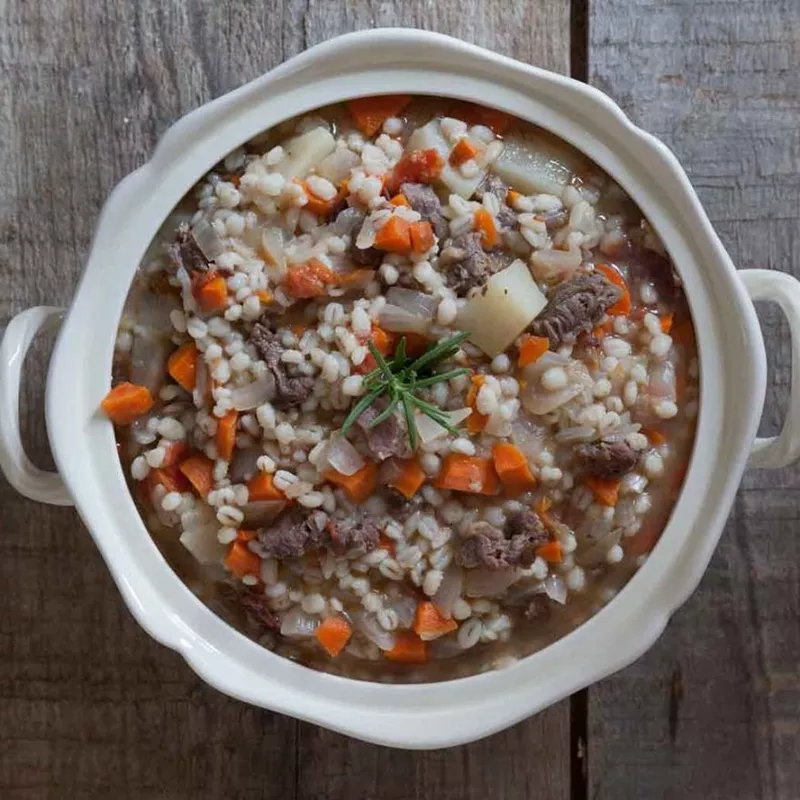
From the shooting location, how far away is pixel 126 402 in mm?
1493

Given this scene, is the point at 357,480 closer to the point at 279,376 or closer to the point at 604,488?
the point at 279,376

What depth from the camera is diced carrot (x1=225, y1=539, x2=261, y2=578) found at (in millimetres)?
1482

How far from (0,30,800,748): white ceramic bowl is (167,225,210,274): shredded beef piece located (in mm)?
41

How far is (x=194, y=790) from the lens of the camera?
1894 mm

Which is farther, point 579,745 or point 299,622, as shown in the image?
point 579,745

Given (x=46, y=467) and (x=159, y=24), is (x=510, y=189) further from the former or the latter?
(x=46, y=467)

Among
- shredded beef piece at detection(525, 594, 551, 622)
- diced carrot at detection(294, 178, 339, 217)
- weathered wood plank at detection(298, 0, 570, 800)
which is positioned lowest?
weathered wood plank at detection(298, 0, 570, 800)

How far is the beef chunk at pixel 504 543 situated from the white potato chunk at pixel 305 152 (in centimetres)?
54

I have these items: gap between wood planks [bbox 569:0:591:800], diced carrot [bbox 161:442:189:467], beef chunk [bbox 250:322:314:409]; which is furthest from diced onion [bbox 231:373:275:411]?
gap between wood planks [bbox 569:0:591:800]

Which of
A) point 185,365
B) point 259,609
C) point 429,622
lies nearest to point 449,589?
point 429,622

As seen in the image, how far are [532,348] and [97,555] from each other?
0.88 metres

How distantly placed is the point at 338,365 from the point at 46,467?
0.68 meters

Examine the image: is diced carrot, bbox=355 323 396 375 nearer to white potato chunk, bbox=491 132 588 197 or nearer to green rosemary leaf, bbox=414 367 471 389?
green rosemary leaf, bbox=414 367 471 389

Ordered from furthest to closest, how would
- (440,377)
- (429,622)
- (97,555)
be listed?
(97,555) < (429,622) < (440,377)
